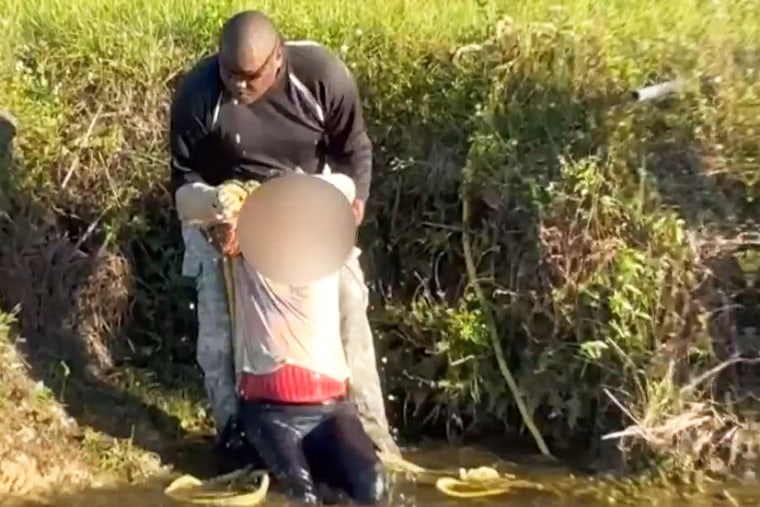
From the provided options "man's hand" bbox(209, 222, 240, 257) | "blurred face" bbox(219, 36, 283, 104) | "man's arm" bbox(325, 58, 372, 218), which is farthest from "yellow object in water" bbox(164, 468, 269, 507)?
"blurred face" bbox(219, 36, 283, 104)

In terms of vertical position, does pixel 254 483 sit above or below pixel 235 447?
below

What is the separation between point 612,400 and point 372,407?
870 millimetres

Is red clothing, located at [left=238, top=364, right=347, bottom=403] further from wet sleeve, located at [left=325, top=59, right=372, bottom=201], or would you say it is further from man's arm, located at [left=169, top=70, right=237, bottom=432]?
wet sleeve, located at [left=325, top=59, right=372, bottom=201]

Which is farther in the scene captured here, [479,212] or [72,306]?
[72,306]

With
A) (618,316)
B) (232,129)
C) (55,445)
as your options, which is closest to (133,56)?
(232,129)

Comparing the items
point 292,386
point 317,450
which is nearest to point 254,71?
point 292,386

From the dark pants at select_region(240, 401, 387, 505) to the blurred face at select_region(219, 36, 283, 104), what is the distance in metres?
1.08

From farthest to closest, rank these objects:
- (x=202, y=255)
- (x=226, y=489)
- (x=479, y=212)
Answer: (x=479, y=212)
(x=202, y=255)
(x=226, y=489)

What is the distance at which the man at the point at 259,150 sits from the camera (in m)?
5.29

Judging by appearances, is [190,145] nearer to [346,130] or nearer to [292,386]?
[346,130]

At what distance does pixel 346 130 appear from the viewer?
5457 mm

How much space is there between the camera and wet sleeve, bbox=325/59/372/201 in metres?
5.38

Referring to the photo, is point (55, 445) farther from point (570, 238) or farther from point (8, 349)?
point (570, 238)

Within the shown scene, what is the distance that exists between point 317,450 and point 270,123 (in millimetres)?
1143
